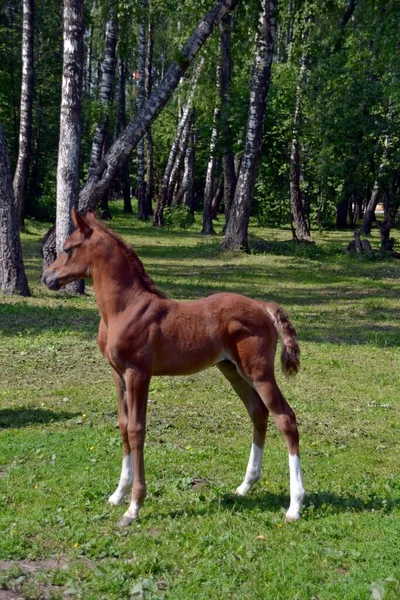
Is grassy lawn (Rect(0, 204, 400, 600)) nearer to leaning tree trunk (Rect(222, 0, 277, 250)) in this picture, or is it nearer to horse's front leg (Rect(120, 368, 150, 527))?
horse's front leg (Rect(120, 368, 150, 527))

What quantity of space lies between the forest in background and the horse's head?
13.8 m

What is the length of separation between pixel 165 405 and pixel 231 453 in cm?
208

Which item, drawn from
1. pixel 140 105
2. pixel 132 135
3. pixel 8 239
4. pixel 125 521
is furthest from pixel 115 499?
pixel 140 105

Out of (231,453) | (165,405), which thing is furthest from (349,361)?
(231,453)

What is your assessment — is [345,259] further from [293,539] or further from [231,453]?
[293,539]

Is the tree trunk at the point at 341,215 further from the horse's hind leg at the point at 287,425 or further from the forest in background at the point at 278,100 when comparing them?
the horse's hind leg at the point at 287,425

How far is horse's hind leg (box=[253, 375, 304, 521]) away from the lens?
657 centimetres

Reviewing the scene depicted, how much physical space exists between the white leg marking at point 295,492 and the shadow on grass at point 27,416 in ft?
11.8

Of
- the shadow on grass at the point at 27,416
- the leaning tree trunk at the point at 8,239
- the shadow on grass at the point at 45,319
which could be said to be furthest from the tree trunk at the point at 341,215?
the shadow on grass at the point at 27,416

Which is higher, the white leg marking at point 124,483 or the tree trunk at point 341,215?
the white leg marking at point 124,483

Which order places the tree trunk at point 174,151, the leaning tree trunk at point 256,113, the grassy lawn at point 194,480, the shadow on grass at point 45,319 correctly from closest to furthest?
1. the grassy lawn at point 194,480
2. the shadow on grass at point 45,319
3. the leaning tree trunk at point 256,113
4. the tree trunk at point 174,151

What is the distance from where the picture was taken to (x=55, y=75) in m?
40.5

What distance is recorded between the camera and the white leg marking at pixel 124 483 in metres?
6.79

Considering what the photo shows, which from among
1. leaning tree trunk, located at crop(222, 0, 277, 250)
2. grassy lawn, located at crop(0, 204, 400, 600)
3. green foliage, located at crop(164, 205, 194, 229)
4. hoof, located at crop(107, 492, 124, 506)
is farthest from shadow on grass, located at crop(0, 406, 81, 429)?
green foliage, located at crop(164, 205, 194, 229)
